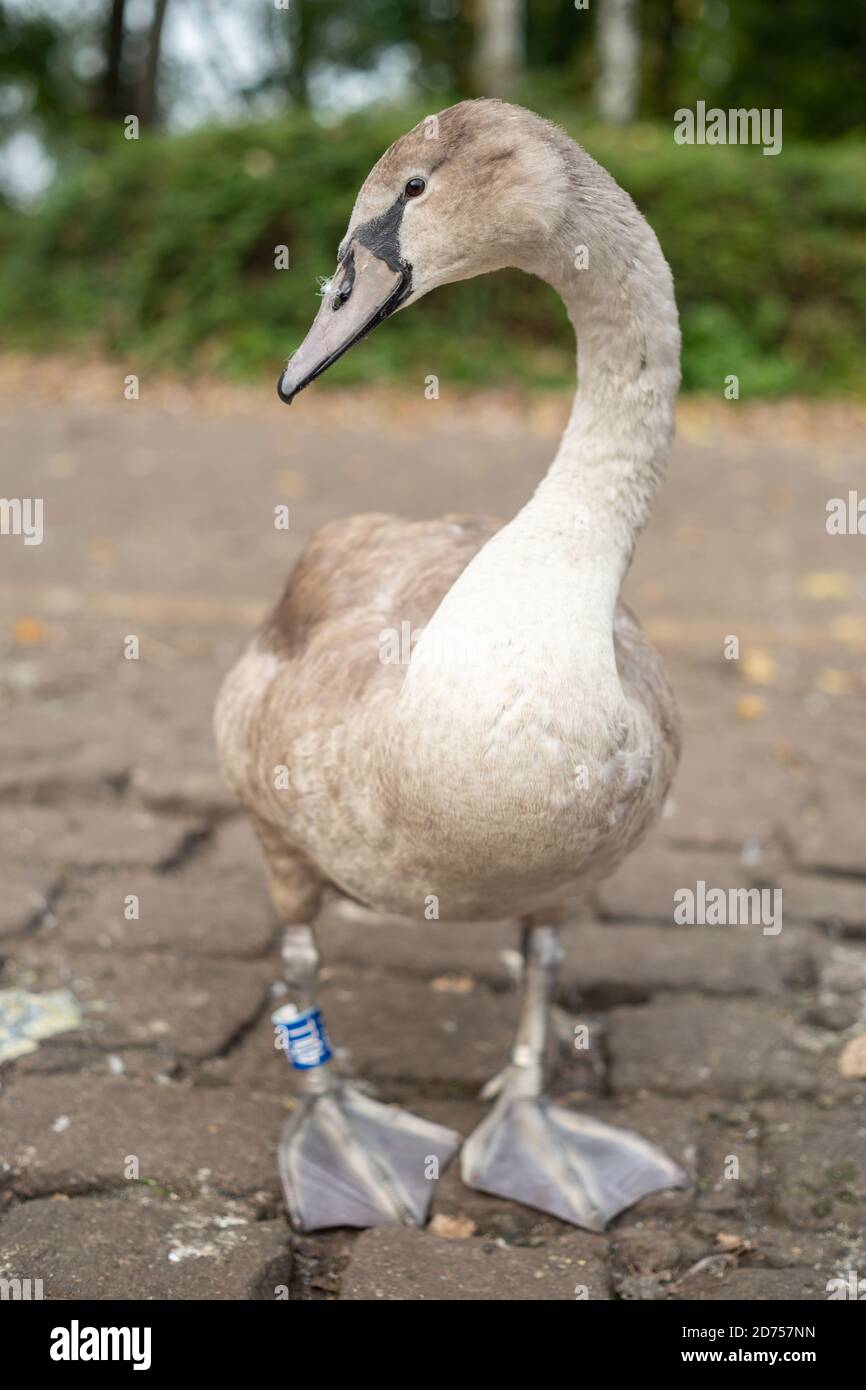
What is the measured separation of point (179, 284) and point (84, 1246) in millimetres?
10350

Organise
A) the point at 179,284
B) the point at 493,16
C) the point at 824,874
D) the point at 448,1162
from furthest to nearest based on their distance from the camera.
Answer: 1. the point at 493,16
2. the point at 179,284
3. the point at 824,874
4. the point at 448,1162

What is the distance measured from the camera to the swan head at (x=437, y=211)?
2449mm

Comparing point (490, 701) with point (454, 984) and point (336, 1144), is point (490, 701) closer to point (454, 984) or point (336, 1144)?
point (336, 1144)

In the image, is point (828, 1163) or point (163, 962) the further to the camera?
point (163, 962)

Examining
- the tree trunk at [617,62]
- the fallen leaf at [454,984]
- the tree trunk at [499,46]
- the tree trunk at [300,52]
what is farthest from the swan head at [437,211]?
the tree trunk at [300,52]

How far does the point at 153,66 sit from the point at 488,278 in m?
6.92

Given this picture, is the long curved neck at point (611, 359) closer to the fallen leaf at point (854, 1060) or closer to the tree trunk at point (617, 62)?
the fallen leaf at point (854, 1060)

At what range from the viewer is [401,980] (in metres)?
3.66

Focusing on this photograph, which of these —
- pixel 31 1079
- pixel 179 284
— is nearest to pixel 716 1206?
pixel 31 1079

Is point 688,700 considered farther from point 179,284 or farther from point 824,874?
point 179,284

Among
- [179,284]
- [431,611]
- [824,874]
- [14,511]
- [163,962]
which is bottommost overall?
[163,962]

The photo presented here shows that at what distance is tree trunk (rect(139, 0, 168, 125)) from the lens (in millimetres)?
16094

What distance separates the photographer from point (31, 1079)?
306 centimetres

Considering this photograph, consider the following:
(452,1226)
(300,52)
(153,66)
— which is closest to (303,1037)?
(452,1226)
